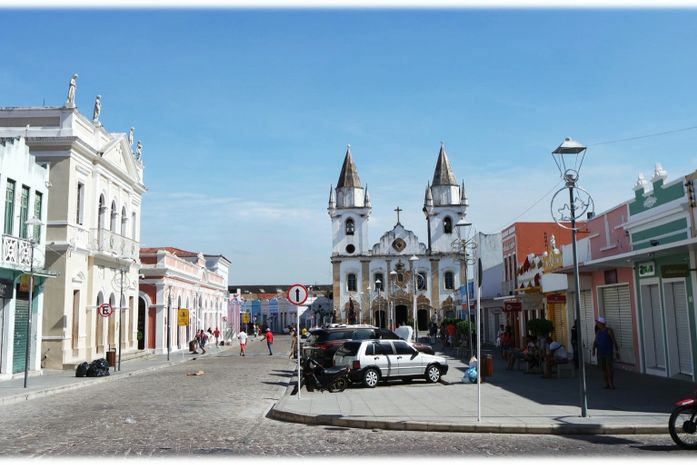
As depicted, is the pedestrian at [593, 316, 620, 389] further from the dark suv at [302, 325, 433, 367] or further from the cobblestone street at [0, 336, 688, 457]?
the dark suv at [302, 325, 433, 367]

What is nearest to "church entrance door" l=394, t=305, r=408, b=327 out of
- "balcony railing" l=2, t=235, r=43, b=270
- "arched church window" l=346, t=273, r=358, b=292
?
"arched church window" l=346, t=273, r=358, b=292

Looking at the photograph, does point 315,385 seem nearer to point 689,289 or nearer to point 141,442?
point 141,442

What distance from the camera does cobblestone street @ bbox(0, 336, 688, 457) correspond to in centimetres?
905

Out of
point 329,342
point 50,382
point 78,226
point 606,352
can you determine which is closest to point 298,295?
point 606,352

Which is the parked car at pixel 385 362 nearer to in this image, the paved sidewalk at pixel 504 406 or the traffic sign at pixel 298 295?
the paved sidewalk at pixel 504 406

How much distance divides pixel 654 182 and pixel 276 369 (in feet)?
52.2

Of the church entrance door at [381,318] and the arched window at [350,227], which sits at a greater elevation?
the arched window at [350,227]

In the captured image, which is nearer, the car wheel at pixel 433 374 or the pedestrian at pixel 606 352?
the pedestrian at pixel 606 352

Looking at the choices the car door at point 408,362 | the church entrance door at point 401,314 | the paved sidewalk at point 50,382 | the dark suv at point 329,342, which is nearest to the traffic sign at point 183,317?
the paved sidewalk at point 50,382

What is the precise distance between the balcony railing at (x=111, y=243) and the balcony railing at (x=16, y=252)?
21.7 feet

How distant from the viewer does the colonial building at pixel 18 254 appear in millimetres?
20984

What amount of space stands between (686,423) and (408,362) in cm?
1049

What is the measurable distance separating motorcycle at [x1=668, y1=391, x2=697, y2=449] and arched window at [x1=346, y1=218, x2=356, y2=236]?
230ft

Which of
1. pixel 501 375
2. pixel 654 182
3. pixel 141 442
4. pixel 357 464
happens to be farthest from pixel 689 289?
pixel 141 442
